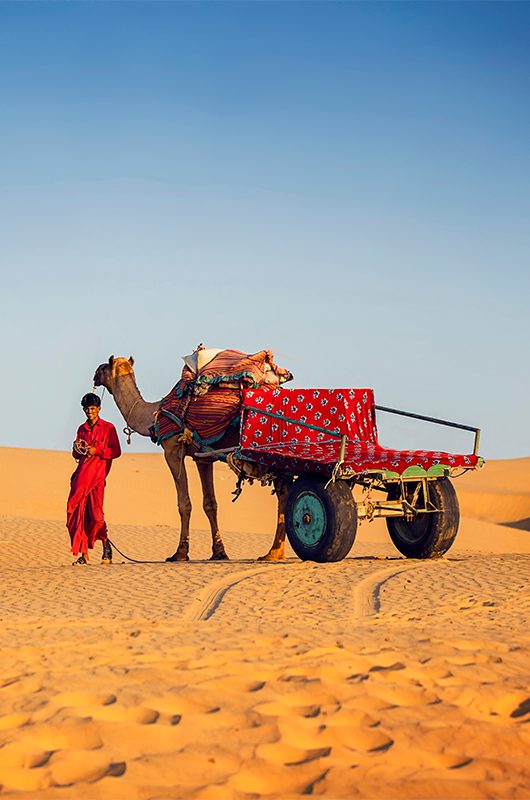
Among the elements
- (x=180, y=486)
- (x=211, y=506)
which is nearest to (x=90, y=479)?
(x=180, y=486)

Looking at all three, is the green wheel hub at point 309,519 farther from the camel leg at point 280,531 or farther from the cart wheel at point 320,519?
the camel leg at point 280,531

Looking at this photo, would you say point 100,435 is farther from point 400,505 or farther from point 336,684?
point 336,684

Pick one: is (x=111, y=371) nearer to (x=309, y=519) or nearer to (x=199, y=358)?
(x=199, y=358)

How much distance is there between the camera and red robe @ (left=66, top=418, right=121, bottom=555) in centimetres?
1194

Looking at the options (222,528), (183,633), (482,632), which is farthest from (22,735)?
(222,528)

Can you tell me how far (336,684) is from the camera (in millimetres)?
5211

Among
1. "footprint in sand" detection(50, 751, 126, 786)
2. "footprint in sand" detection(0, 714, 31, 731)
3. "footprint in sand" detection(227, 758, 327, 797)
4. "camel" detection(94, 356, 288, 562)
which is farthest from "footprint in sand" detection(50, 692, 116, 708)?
"camel" detection(94, 356, 288, 562)

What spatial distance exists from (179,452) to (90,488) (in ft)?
4.82

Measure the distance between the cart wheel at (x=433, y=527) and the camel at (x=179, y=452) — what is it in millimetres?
1502

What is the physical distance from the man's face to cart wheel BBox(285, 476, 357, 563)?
114 inches

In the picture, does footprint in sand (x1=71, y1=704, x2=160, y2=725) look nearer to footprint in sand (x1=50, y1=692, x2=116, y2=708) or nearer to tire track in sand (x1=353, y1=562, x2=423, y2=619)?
footprint in sand (x1=50, y1=692, x2=116, y2=708)

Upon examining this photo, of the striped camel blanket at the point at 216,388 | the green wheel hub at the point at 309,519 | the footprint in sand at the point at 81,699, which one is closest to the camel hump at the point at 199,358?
the striped camel blanket at the point at 216,388

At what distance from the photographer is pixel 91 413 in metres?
12.2

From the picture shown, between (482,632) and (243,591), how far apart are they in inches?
107
